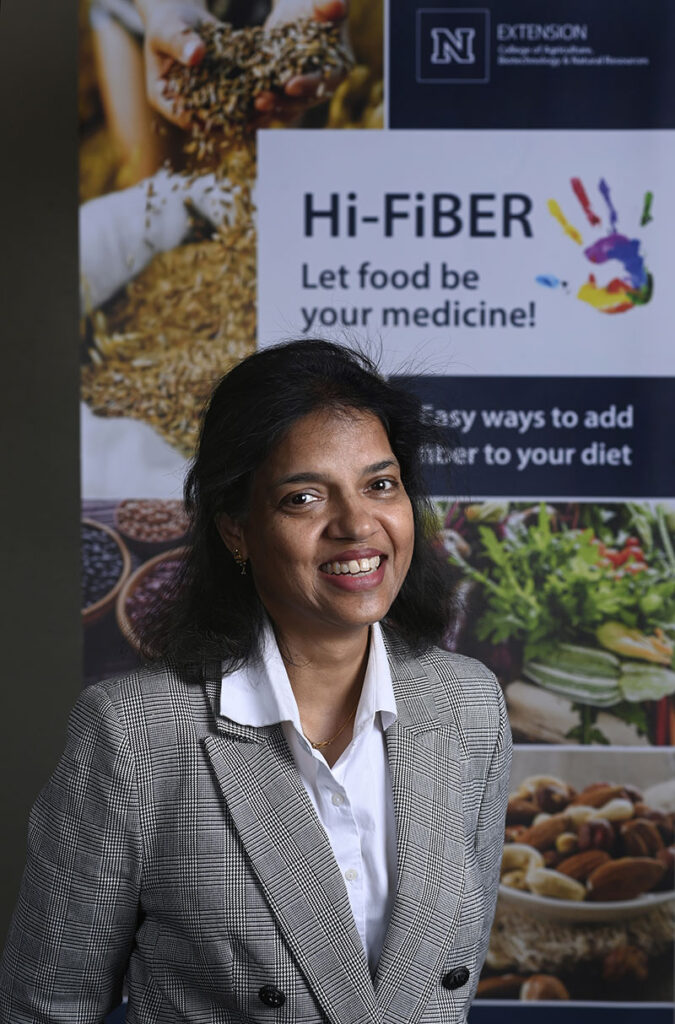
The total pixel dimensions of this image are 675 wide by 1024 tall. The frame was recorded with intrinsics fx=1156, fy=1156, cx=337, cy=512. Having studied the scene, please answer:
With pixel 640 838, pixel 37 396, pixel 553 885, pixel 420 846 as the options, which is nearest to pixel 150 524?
pixel 37 396

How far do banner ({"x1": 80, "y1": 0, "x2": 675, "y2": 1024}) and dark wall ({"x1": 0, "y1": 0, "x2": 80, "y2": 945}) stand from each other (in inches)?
21.3

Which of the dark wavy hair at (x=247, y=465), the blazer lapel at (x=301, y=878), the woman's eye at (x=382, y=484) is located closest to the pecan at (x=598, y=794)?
the dark wavy hair at (x=247, y=465)

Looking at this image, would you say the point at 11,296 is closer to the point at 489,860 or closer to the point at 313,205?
the point at 313,205

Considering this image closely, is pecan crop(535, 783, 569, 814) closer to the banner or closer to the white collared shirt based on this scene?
the banner

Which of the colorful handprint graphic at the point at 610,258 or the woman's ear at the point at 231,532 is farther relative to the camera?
the colorful handprint graphic at the point at 610,258

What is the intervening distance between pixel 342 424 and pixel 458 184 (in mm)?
1531

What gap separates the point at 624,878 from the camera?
2.86m

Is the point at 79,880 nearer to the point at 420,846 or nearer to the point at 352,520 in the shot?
the point at 420,846

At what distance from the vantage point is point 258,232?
2818 mm

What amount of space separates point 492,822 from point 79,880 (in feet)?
1.95

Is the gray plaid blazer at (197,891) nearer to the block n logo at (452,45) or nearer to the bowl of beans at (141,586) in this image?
the bowl of beans at (141,586)

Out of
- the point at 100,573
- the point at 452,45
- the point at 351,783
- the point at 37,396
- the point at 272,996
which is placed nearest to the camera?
the point at 272,996

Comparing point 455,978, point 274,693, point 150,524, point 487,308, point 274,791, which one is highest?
point 487,308

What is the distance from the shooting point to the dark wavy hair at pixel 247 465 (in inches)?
57.6
